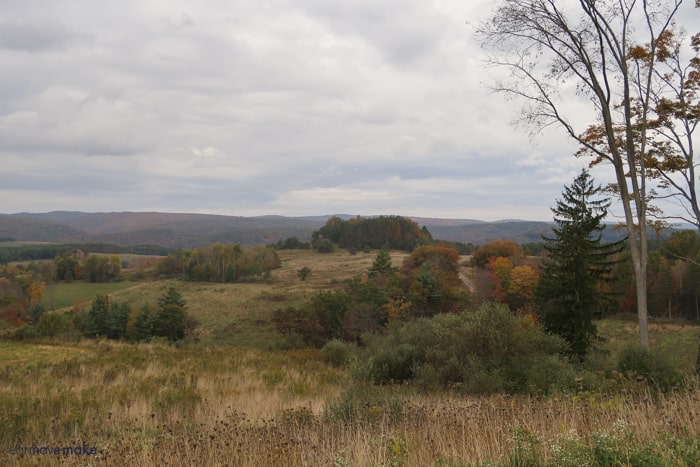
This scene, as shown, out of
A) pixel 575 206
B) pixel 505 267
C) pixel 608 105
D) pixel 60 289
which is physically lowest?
pixel 60 289

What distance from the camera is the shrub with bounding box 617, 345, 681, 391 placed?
30.6 ft

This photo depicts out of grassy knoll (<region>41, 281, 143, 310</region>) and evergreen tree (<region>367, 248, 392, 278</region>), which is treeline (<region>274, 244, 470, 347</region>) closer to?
evergreen tree (<region>367, 248, 392, 278</region>)

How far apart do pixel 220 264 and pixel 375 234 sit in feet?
156

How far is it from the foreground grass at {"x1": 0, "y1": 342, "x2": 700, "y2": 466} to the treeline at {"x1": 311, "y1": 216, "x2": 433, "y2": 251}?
357ft

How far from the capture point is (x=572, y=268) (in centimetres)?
2362

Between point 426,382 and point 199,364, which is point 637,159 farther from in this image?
point 199,364

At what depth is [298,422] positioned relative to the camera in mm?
6172

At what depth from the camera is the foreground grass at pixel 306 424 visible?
3980 mm

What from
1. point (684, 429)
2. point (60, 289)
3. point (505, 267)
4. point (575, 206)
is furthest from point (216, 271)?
point (684, 429)

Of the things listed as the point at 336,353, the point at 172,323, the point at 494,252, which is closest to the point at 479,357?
the point at 336,353

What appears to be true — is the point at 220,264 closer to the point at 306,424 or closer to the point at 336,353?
the point at 336,353

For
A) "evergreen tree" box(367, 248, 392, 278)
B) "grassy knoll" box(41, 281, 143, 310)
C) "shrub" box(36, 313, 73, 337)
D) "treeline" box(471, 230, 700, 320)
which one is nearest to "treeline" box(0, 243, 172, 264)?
"grassy knoll" box(41, 281, 143, 310)

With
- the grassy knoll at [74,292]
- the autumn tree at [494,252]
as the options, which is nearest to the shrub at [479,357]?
the autumn tree at [494,252]

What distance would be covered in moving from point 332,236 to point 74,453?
417 feet
